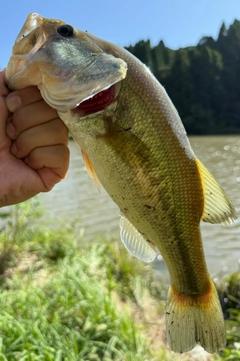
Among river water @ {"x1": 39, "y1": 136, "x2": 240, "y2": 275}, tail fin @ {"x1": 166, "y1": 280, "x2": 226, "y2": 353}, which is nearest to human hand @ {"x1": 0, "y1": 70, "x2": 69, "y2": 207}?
tail fin @ {"x1": 166, "y1": 280, "x2": 226, "y2": 353}

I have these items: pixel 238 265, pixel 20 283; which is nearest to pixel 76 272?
pixel 20 283

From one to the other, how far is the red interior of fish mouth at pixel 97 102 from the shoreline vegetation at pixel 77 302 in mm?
2204

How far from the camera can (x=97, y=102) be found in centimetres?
181

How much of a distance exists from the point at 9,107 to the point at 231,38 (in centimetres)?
7356

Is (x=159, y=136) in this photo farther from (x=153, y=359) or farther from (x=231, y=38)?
(x=231, y=38)

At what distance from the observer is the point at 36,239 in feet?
21.3

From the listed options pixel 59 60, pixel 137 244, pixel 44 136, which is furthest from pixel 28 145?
pixel 137 244

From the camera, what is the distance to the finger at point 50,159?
2.27m

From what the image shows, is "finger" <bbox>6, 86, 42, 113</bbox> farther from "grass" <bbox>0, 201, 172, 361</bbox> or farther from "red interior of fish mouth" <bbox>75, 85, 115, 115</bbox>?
"grass" <bbox>0, 201, 172, 361</bbox>

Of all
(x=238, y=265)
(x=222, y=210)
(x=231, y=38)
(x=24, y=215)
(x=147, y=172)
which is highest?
(x=147, y=172)

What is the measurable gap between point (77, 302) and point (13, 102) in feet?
9.12

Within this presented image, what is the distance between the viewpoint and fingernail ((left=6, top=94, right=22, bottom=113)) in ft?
6.91

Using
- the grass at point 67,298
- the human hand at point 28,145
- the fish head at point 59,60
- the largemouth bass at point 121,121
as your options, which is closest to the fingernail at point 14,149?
the human hand at point 28,145

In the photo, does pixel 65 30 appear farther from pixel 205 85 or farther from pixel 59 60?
pixel 205 85
